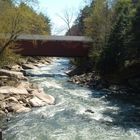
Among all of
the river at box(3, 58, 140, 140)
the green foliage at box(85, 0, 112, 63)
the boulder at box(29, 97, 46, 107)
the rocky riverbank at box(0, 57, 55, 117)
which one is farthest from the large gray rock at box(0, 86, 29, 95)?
the green foliage at box(85, 0, 112, 63)

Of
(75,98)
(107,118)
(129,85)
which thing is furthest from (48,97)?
(129,85)

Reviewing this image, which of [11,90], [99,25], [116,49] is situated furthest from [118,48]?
[11,90]

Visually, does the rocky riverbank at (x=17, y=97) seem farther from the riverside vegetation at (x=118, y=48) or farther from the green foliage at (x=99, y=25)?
the green foliage at (x=99, y=25)

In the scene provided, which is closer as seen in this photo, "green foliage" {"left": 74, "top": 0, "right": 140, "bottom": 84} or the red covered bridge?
"green foliage" {"left": 74, "top": 0, "right": 140, "bottom": 84}

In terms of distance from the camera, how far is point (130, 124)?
2409cm

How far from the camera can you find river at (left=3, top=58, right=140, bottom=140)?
2167cm

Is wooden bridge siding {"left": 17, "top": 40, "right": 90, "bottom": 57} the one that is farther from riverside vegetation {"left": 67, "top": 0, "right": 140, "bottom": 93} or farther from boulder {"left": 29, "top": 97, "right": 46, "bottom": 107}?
boulder {"left": 29, "top": 97, "right": 46, "bottom": 107}

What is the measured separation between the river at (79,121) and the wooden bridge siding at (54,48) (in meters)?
16.2

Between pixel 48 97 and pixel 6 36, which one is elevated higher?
pixel 6 36

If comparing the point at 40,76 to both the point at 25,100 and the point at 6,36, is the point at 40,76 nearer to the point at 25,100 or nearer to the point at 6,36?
the point at 6,36

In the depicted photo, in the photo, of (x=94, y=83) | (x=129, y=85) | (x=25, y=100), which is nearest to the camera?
(x=25, y=100)

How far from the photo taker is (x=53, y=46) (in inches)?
1960

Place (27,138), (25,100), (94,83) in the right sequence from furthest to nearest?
(94,83) < (25,100) < (27,138)

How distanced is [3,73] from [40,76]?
36.8 ft
